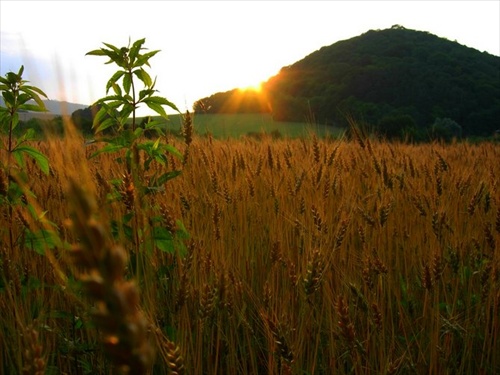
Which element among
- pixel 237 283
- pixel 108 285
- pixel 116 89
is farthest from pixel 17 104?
pixel 108 285

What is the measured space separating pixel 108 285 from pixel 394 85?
2034 inches

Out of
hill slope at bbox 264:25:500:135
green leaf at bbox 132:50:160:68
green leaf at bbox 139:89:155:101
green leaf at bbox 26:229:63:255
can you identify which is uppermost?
hill slope at bbox 264:25:500:135

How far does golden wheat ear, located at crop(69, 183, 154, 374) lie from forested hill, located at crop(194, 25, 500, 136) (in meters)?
37.5

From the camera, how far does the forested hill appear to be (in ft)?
142

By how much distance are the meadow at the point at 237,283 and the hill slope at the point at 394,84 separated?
36726 mm

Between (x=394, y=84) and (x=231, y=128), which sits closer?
(x=231, y=128)

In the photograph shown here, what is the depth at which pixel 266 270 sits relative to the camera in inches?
65.2

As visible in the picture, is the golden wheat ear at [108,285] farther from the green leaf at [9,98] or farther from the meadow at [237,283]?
the green leaf at [9,98]

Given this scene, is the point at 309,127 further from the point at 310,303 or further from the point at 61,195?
the point at 310,303

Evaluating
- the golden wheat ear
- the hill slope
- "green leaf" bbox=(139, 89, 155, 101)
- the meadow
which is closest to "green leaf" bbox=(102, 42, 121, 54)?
"green leaf" bbox=(139, 89, 155, 101)

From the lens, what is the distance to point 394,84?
158ft

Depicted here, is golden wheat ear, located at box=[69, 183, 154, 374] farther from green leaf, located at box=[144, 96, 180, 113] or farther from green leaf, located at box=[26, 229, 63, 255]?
green leaf, located at box=[144, 96, 180, 113]

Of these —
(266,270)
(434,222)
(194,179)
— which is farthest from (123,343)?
(194,179)

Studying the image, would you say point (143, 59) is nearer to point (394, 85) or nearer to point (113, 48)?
point (113, 48)
